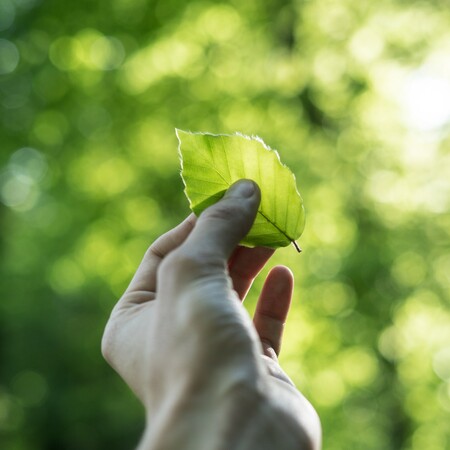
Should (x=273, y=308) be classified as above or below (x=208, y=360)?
below

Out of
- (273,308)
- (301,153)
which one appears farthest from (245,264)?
(301,153)

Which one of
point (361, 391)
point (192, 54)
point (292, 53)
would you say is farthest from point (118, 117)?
point (361, 391)

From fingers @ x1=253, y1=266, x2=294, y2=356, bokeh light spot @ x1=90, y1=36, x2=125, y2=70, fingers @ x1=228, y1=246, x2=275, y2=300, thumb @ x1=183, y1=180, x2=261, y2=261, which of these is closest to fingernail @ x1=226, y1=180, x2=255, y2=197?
thumb @ x1=183, y1=180, x2=261, y2=261

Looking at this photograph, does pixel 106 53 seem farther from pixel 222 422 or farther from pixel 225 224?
pixel 222 422

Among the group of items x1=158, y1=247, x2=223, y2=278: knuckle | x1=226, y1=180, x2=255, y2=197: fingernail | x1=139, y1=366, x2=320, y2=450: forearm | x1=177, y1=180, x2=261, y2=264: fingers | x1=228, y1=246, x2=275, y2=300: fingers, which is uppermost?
x1=226, y1=180, x2=255, y2=197: fingernail

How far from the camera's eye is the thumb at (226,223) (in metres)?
1.04

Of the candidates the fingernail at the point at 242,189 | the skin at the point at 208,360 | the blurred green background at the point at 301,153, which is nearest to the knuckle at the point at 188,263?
the skin at the point at 208,360

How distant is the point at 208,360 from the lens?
926 millimetres

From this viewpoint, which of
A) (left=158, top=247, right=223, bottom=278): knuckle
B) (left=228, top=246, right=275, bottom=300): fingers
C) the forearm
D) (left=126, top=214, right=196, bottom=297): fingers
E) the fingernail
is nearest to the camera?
the forearm

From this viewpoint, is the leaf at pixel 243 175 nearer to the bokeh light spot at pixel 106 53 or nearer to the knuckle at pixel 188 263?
the knuckle at pixel 188 263

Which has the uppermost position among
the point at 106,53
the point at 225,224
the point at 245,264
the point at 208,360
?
the point at 225,224

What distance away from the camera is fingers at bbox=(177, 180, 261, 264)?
1.03 meters

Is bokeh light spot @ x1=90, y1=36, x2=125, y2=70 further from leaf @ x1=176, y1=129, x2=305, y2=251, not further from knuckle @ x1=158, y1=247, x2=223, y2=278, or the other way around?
knuckle @ x1=158, y1=247, x2=223, y2=278

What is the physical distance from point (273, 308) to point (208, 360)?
624 mm
